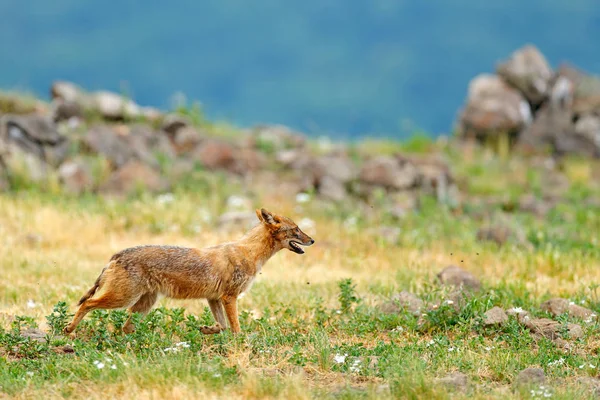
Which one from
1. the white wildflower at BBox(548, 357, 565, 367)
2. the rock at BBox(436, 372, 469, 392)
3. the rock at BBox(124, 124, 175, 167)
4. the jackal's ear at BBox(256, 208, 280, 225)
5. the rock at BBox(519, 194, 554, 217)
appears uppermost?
the rock at BBox(124, 124, 175, 167)

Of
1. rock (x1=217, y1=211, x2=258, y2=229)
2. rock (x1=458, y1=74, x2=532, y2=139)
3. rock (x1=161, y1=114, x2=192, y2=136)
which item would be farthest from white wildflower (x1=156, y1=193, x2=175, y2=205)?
rock (x1=458, y1=74, x2=532, y2=139)

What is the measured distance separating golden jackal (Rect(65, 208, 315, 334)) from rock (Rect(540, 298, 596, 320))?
2861mm

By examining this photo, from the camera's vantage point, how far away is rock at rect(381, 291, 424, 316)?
9.04 meters

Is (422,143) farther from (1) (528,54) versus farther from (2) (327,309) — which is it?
(2) (327,309)

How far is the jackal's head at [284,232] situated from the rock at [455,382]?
2.28 metres

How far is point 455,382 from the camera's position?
6.56m

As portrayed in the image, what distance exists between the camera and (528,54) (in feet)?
77.0

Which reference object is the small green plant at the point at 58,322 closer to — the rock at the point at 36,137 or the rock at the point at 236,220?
the rock at the point at 236,220

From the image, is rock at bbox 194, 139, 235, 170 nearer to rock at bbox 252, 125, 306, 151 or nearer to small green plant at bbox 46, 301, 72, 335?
rock at bbox 252, 125, 306, 151

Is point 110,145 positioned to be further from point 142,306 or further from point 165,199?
point 142,306

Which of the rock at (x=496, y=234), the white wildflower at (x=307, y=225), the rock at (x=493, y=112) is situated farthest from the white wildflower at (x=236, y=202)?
the rock at (x=493, y=112)

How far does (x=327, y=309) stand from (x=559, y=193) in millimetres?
11206

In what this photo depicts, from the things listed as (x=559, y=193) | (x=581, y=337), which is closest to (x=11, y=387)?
(x=581, y=337)

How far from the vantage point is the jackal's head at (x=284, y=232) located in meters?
8.45
